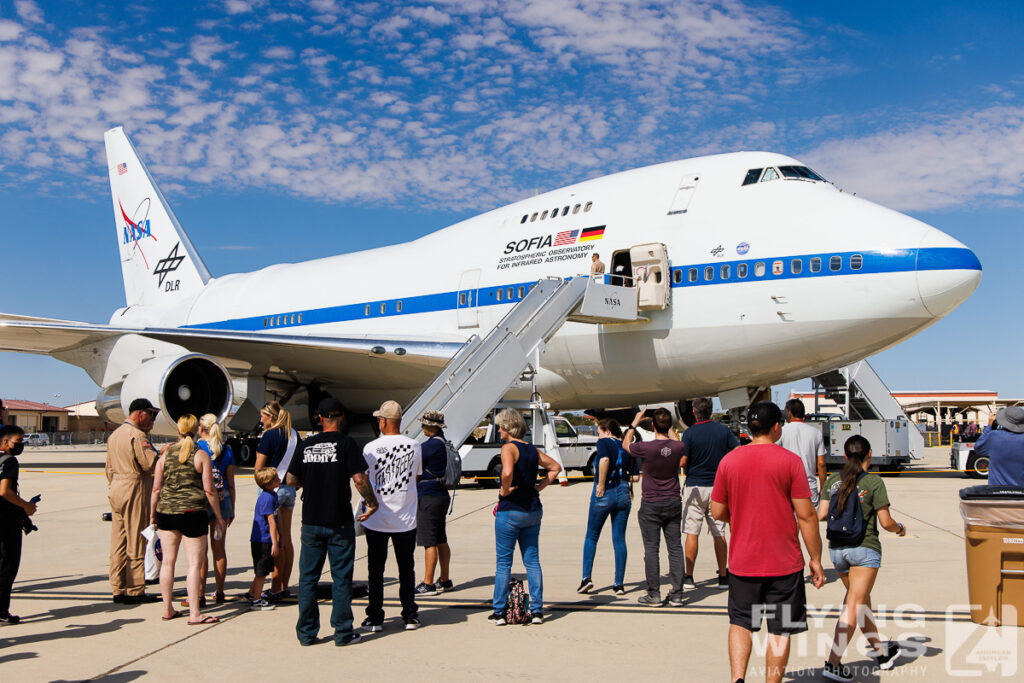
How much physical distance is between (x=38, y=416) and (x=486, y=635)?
78593 millimetres

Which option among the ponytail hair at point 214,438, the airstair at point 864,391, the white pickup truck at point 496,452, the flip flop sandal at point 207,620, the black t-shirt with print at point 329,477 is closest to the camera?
the black t-shirt with print at point 329,477

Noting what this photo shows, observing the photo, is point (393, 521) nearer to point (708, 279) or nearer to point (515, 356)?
point (515, 356)

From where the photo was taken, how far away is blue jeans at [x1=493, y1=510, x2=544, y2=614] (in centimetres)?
532

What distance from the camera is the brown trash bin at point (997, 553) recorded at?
451cm

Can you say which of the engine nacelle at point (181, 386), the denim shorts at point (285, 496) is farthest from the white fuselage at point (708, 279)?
the denim shorts at point (285, 496)

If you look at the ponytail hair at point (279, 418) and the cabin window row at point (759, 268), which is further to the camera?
the cabin window row at point (759, 268)

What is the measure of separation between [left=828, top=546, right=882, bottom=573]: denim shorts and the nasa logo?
9.59 meters

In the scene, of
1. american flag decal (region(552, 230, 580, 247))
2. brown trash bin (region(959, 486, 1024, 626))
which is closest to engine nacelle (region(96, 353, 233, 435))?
american flag decal (region(552, 230, 580, 247))

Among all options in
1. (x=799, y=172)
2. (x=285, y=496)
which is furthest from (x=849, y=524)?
(x=799, y=172)

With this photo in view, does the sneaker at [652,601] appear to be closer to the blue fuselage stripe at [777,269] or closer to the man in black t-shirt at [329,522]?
the man in black t-shirt at [329,522]

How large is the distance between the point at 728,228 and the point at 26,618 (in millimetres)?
9597

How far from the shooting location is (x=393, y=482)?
5359 millimetres

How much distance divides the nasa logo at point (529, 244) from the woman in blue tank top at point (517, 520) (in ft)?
27.3

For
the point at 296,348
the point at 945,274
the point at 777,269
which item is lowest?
the point at 296,348
